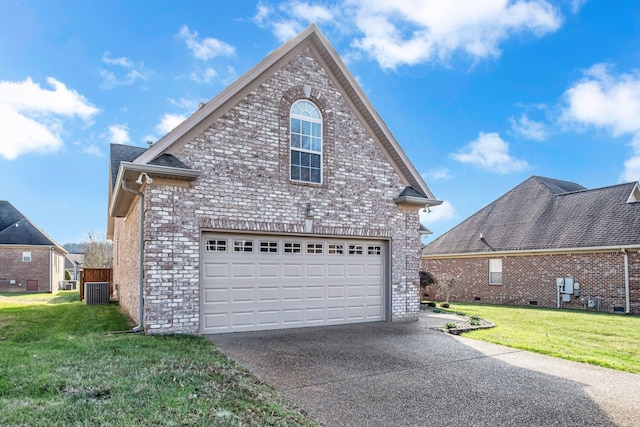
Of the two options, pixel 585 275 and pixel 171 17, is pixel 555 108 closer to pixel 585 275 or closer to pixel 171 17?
pixel 585 275

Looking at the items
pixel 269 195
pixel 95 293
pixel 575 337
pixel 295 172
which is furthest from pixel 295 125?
pixel 95 293

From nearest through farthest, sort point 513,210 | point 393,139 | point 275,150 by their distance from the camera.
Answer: point 275,150
point 393,139
point 513,210

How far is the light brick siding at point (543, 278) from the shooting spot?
16.6m

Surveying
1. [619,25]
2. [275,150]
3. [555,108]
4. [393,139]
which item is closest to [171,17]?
[275,150]

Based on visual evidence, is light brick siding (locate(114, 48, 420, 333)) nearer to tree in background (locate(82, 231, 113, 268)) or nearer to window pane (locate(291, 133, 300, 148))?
window pane (locate(291, 133, 300, 148))

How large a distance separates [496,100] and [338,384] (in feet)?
50.9

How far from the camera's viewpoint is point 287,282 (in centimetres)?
983

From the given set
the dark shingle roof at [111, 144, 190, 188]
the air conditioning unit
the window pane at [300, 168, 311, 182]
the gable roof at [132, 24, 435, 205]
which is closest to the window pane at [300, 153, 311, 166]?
the window pane at [300, 168, 311, 182]

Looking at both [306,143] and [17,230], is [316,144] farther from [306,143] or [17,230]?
[17,230]

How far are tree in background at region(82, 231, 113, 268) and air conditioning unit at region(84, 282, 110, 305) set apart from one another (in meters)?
19.4

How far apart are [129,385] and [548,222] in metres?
20.9

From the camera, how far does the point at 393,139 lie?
441 inches

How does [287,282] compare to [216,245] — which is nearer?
[216,245]

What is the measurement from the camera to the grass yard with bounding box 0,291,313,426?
396 cm
